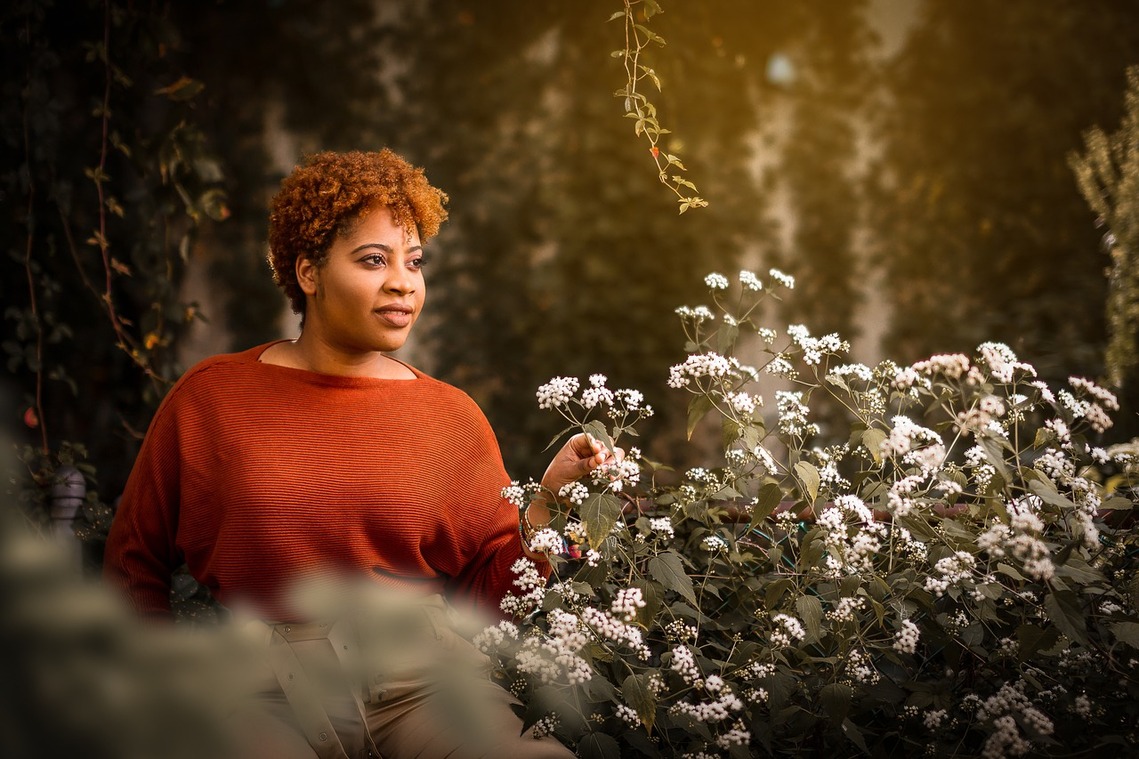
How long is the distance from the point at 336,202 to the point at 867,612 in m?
1.10

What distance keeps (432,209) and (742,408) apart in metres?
0.64

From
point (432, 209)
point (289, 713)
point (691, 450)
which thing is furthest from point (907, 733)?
point (691, 450)

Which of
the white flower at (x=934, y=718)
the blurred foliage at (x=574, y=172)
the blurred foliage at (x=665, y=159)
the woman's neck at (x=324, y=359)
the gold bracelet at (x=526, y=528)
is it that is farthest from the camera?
the blurred foliage at (x=574, y=172)

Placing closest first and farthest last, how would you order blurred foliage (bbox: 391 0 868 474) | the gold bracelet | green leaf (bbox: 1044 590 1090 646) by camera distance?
1. green leaf (bbox: 1044 590 1090 646)
2. the gold bracelet
3. blurred foliage (bbox: 391 0 868 474)

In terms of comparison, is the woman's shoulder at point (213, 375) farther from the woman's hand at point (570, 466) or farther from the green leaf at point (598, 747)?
the green leaf at point (598, 747)

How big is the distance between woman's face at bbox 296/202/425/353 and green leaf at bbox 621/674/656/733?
67cm

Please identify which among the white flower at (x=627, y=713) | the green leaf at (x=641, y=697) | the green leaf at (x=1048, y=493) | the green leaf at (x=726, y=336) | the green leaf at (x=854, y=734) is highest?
the green leaf at (x=726, y=336)

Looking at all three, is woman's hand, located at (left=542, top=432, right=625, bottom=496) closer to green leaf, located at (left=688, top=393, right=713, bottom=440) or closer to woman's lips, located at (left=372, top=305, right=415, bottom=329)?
green leaf, located at (left=688, top=393, right=713, bottom=440)

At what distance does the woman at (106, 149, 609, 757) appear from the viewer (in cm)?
146

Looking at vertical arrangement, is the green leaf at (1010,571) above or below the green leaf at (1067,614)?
above

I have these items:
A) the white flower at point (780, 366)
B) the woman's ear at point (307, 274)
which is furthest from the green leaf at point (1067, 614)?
the woman's ear at point (307, 274)

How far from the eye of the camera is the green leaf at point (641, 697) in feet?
4.11

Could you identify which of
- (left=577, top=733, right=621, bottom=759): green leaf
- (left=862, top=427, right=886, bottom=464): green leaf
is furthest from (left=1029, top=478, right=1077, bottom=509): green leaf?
(left=577, top=733, right=621, bottom=759): green leaf

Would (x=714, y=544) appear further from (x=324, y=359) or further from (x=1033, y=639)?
(x=324, y=359)
